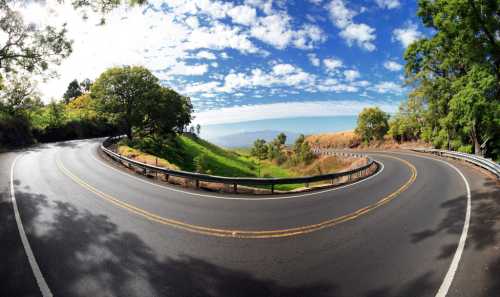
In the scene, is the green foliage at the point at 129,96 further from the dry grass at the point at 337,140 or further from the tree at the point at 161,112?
the dry grass at the point at 337,140

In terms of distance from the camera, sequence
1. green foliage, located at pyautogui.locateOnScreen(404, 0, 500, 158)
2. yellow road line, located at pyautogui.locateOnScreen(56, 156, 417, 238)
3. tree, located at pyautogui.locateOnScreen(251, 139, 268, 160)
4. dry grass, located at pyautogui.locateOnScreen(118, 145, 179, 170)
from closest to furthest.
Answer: yellow road line, located at pyautogui.locateOnScreen(56, 156, 417, 238) < green foliage, located at pyautogui.locateOnScreen(404, 0, 500, 158) < dry grass, located at pyautogui.locateOnScreen(118, 145, 179, 170) < tree, located at pyautogui.locateOnScreen(251, 139, 268, 160)

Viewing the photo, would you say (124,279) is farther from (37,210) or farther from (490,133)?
(490,133)

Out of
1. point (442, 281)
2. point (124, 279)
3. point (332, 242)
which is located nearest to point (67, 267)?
point (124, 279)

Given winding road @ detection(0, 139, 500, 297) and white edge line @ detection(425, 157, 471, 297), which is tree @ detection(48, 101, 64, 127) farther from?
white edge line @ detection(425, 157, 471, 297)

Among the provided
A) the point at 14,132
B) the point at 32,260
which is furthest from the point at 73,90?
the point at 32,260

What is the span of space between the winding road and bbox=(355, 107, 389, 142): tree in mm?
65583

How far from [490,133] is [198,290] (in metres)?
35.1

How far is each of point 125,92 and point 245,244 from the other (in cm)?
3632

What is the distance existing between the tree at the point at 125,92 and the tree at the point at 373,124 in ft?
195

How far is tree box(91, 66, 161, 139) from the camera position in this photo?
35469 mm

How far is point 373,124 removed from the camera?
236 ft

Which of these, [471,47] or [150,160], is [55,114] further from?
[471,47]

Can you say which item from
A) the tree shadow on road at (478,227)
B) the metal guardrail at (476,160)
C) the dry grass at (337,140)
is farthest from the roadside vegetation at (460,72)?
the dry grass at (337,140)

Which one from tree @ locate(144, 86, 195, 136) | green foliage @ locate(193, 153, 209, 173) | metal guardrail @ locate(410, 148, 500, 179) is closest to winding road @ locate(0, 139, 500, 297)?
metal guardrail @ locate(410, 148, 500, 179)
